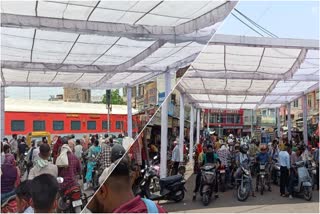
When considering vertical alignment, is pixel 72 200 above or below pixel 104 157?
below

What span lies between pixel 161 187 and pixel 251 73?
1.42 feet

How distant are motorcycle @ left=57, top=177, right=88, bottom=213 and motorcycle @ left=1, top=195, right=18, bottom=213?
211 mm

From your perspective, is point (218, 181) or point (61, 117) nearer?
point (218, 181)

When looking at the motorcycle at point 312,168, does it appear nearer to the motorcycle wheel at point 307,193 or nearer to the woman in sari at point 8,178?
the motorcycle wheel at point 307,193

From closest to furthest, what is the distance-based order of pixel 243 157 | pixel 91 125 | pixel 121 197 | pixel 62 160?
pixel 121 197 → pixel 243 157 → pixel 62 160 → pixel 91 125

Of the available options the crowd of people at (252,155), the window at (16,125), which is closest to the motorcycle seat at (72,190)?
the window at (16,125)

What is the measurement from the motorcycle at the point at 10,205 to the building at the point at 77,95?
41 cm

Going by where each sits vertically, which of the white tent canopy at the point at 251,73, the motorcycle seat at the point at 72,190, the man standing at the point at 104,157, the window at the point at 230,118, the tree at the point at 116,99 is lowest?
the motorcycle seat at the point at 72,190

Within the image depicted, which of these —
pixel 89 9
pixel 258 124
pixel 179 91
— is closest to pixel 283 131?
pixel 258 124

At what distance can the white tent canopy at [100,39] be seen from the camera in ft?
3.88

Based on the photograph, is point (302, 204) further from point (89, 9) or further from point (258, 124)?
point (89, 9)

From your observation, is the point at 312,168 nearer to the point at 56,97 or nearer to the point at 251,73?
the point at 251,73

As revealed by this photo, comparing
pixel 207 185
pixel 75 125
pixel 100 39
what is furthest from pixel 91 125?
pixel 207 185

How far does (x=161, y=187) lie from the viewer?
1.14 m
